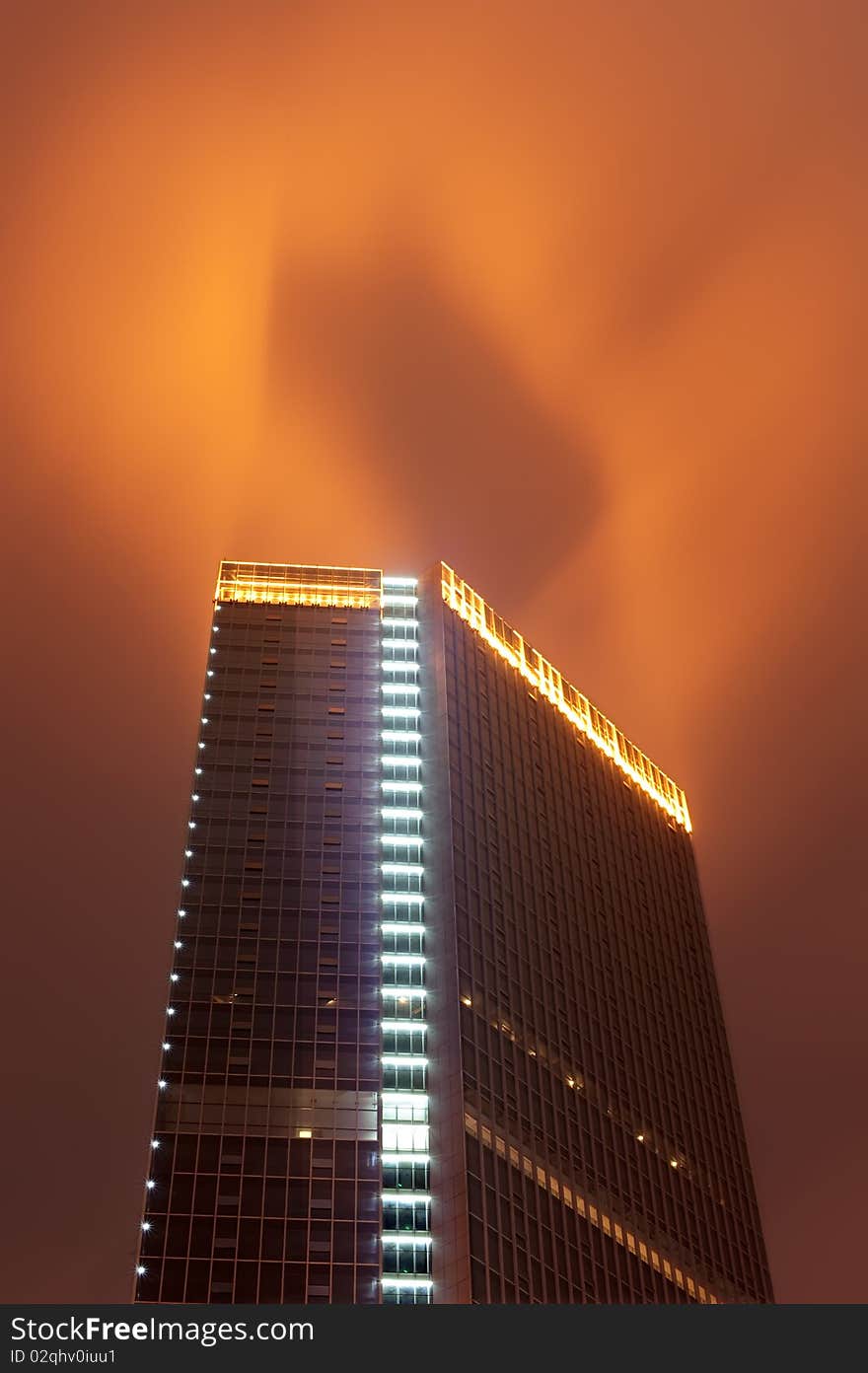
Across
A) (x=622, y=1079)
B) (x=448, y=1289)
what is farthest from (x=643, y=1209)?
(x=448, y=1289)

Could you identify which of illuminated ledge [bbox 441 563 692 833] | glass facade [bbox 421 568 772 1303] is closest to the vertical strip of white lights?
glass facade [bbox 421 568 772 1303]

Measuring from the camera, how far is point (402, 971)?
338 ft

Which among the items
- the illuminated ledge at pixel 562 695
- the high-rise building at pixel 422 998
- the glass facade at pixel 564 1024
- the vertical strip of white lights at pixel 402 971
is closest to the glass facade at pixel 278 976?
the high-rise building at pixel 422 998

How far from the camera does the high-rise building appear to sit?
294ft

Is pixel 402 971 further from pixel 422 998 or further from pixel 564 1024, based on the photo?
pixel 564 1024

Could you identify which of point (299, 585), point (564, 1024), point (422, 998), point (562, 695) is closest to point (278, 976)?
point (422, 998)

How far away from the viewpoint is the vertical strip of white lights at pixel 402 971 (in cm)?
8919

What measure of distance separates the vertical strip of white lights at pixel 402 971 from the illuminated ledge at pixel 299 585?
6.19ft

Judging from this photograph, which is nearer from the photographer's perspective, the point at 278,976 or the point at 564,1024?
the point at 278,976

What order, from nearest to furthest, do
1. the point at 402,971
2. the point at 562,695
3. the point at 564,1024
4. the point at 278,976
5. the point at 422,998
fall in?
1. the point at 278,976
2. the point at 422,998
3. the point at 402,971
4. the point at 564,1024
5. the point at 562,695

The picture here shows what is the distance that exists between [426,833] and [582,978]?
19.5m

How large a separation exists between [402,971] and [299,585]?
39.9 metres

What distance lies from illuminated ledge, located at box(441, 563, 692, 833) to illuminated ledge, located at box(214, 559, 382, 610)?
681 centimetres

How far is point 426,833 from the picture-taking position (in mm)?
111375
